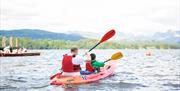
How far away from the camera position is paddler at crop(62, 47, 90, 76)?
66.6ft

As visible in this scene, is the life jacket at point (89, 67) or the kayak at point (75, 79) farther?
the life jacket at point (89, 67)

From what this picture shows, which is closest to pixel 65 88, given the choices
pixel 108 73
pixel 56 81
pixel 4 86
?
pixel 56 81

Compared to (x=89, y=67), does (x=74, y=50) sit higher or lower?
higher

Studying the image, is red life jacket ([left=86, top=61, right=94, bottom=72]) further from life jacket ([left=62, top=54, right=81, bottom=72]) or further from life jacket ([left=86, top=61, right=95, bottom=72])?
life jacket ([left=62, top=54, right=81, bottom=72])

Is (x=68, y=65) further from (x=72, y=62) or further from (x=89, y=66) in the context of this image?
(x=89, y=66)

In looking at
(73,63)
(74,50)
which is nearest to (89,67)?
(73,63)

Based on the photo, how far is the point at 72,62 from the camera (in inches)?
810

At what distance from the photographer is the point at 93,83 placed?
2292cm

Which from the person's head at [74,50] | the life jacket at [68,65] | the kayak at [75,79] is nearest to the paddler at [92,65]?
the kayak at [75,79]

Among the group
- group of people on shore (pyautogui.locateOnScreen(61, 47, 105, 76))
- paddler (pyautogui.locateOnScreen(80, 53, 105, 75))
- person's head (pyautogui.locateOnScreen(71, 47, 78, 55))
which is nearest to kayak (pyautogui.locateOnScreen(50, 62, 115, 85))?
group of people on shore (pyautogui.locateOnScreen(61, 47, 105, 76))

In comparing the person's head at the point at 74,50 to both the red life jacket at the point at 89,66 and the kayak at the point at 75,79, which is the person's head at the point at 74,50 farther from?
the red life jacket at the point at 89,66

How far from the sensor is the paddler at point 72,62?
799 inches

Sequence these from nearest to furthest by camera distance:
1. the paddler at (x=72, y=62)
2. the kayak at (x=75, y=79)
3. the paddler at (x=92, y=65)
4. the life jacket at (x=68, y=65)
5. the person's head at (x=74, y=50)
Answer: the person's head at (x=74, y=50) < the paddler at (x=72, y=62) < the life jacket at (x=68, y=65) < the kayak at (x=75, y=79) < the paddler at (x=92, y=65)

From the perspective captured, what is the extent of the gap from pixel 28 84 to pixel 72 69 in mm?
3425
